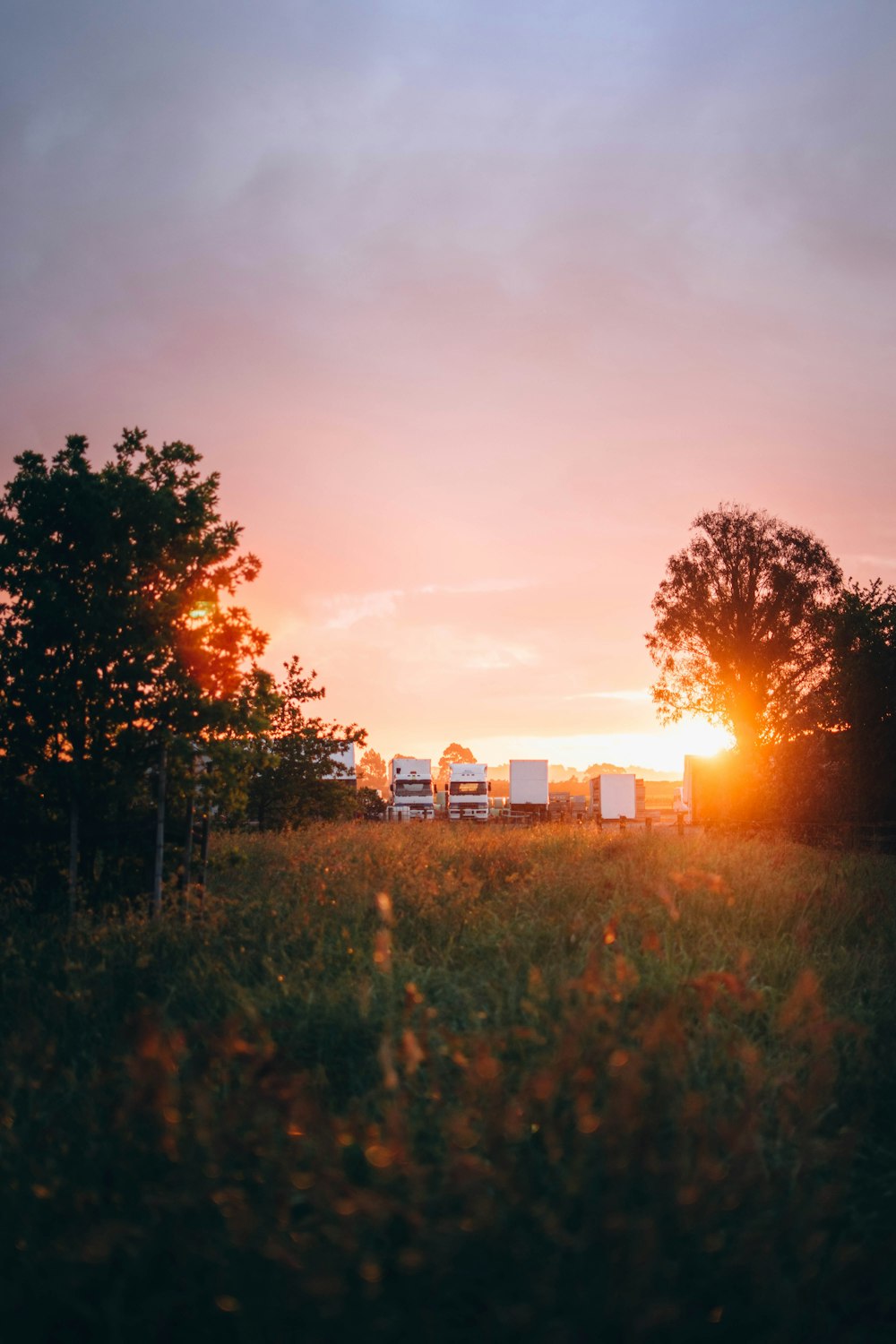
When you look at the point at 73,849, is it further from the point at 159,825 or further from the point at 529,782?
the point at 529,782

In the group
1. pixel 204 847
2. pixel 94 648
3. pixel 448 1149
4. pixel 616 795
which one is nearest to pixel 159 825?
pixel 204 847

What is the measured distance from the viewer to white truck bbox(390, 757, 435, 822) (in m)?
54.0

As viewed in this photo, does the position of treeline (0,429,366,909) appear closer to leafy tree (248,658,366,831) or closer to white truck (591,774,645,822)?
leafy tree (248,658,366,831)

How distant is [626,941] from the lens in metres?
7.45

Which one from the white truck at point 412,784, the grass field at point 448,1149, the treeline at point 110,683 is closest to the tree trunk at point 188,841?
the treeline at point 110,683

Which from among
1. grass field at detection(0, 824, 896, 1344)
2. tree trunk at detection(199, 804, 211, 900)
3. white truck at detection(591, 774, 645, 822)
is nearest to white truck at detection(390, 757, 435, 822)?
white truck at detection(591, 774, 645, 822)

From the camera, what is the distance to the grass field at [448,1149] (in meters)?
2.89

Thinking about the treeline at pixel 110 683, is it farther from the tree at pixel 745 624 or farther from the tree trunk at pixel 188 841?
the tree at pixel 745 624

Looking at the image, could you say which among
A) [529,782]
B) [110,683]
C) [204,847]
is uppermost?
[110,683]

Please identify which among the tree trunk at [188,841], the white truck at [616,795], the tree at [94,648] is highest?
the tree at [94,648]

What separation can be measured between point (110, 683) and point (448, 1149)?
8189 millimetres

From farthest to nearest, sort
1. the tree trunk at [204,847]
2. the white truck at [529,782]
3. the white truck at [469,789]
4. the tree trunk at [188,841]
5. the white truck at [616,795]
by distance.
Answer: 1. the white truck at [529,782]
2. the white truck at [616,795]
3. the white truck at [469,789]
4. the tree trunk at [204,847]
5. the tree trunk at [188,841]

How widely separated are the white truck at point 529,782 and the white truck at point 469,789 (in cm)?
265

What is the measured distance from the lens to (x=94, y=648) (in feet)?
34.0
